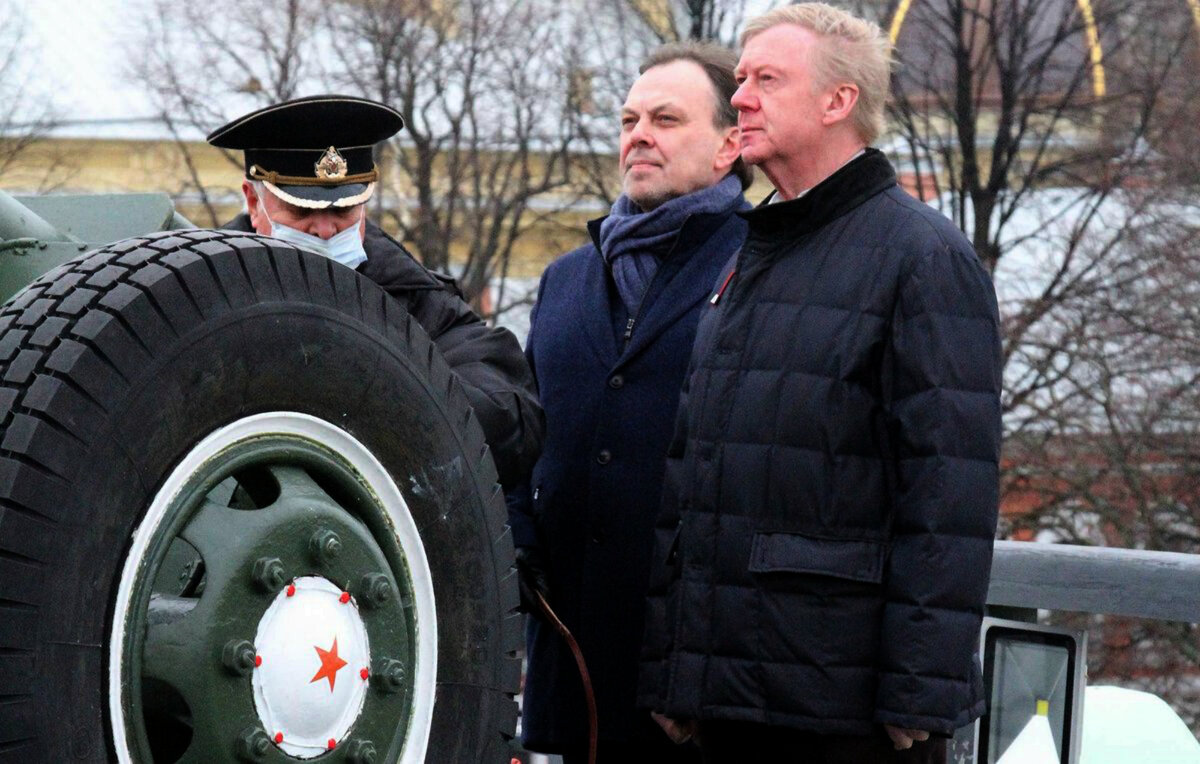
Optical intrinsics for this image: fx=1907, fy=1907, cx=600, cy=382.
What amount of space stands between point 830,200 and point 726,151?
0.81m

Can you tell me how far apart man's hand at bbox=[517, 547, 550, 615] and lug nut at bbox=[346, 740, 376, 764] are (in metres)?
1.50

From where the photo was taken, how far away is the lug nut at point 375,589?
7.75 feet

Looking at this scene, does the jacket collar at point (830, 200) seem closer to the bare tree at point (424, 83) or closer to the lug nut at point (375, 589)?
the lug nut at point (375, 589)

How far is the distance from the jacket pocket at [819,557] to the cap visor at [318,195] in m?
0.95

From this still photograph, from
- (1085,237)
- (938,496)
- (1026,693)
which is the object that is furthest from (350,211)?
(1085,237)

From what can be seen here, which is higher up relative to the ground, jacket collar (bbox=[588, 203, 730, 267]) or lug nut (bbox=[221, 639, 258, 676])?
jacket collar (bbox=[588, 203, 730, 267])

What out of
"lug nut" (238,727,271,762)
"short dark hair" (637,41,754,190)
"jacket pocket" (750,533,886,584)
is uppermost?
"short dark hair" (637,41,754,190)

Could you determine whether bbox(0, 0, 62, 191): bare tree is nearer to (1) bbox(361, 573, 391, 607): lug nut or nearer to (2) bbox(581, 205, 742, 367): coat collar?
(2) bbox(581, 205, 742, 367): coat collar

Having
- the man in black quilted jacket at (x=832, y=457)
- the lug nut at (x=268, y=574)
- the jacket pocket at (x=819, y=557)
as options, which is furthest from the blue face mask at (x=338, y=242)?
the lug nut at (x=268, y=574)

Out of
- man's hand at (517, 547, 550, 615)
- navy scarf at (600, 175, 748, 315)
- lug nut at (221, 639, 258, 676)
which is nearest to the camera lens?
lug nut at (221, 639, 258, 676)

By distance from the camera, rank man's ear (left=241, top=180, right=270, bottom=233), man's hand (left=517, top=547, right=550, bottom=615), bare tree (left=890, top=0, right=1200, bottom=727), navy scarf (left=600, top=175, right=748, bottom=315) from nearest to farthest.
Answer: man's ear (left=241, top=180, right=270, bottom=233) < man's hand (left=517, top=547, right=550, bottom=615) < navy scarf (left=600, top=175, right=748, bottom=315) < bare tree (left=890, top=0, right=1200, bottom=727)

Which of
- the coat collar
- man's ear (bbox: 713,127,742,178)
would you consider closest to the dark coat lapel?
the coat collar

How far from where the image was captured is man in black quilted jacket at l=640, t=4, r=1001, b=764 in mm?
3012

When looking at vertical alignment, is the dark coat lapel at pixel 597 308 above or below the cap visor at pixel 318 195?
above
